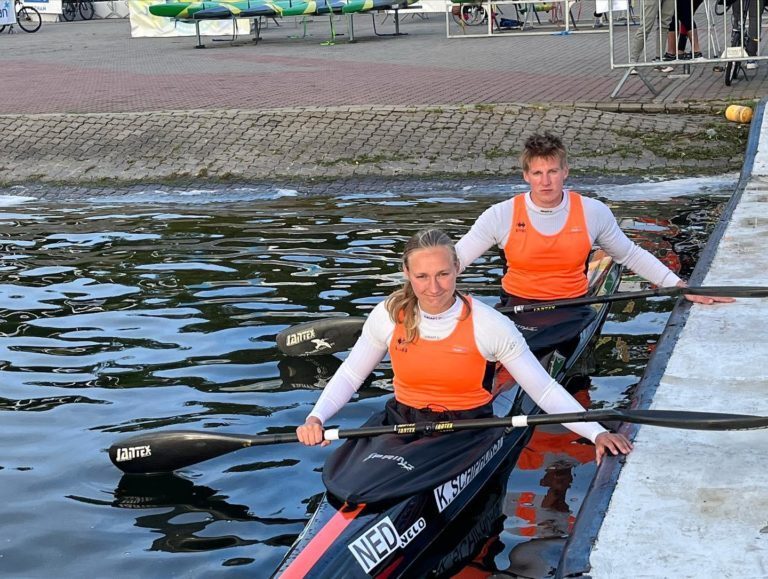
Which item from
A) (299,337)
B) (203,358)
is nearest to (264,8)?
(203,358)

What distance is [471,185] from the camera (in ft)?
43.9

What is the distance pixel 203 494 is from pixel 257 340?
7.99 ft

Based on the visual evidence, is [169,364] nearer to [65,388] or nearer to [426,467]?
[65,388]

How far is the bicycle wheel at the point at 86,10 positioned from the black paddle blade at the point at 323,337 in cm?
3488

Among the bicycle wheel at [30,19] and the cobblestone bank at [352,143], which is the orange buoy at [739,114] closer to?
the cobblestone bank at [352,143]

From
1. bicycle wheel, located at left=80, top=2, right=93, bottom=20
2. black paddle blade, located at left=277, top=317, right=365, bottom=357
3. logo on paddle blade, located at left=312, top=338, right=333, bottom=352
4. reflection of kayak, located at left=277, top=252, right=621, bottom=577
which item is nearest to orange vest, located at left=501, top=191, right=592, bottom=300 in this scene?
black paddle blade, located at left=277, top=317, right=365, bottom=357

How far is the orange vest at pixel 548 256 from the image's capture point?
7.55 m

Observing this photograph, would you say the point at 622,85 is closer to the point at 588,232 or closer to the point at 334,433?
the point at 588,232

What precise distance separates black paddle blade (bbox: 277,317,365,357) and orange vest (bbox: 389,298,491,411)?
1.98m

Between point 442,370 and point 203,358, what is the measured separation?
2754mm

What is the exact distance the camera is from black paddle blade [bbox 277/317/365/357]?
7.90 meters

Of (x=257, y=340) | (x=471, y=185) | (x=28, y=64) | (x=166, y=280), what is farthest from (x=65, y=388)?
(x=28, y=64)

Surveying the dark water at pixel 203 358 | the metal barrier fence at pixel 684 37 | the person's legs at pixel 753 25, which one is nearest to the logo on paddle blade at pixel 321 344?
the dark water at pixel 203 358

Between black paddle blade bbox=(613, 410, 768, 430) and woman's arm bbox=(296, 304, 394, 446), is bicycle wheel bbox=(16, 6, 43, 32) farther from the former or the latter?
black paddle blade bbox=(613, 410, 768, 430)
